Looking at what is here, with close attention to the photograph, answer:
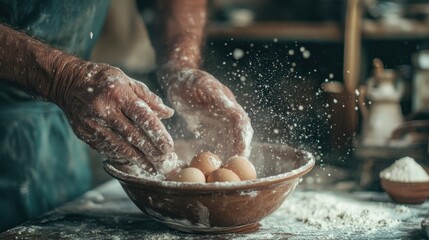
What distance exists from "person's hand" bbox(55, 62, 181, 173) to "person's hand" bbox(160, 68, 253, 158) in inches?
8.7

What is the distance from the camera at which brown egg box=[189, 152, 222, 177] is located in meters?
1.46

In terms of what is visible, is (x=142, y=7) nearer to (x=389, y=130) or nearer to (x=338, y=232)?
(x=338, y=232)

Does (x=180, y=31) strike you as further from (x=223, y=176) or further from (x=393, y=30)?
(x=393, y=30)

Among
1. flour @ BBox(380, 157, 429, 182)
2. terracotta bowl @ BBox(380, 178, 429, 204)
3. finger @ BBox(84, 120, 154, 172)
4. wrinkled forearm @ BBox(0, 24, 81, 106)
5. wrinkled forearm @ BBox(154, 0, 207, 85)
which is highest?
wrinkled forearm @ BBox(154, 0, 207, 85)

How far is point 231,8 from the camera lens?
545 cm

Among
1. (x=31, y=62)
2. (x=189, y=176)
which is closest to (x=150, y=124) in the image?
(x=189, y=176)

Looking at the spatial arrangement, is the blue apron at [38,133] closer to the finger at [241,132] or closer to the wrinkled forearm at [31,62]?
the wrinkled forearm at [31,62]

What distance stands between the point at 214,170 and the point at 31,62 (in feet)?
1.77

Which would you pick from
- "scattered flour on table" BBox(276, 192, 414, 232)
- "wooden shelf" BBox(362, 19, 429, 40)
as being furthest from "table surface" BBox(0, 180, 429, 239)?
"wooden shelf" BBox(362, 19, 429, 40)

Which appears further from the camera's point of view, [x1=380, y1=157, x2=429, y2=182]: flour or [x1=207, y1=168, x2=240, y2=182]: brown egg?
[x1=380, y1=157, x2=429, y2=182]: flour

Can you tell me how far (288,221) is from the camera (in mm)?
1488

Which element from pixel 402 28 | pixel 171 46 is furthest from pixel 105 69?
pixel 402 28

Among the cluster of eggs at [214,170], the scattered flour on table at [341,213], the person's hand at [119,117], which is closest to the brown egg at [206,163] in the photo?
the cluster of eggs at [214,170]

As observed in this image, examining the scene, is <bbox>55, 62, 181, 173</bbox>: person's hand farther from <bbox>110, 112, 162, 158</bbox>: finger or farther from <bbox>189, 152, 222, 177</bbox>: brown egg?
<bbox>189, 152, 222, 177</bbox>: brown egg
